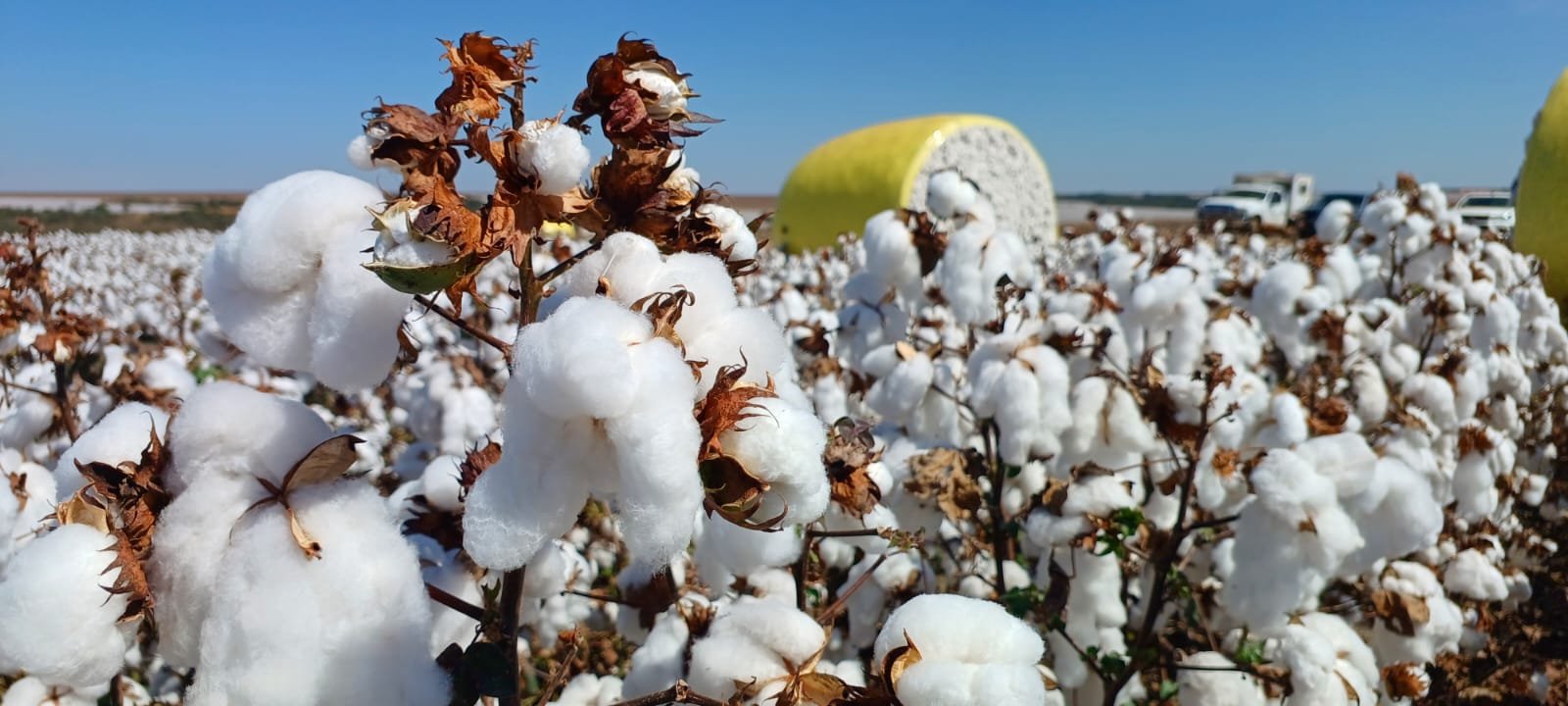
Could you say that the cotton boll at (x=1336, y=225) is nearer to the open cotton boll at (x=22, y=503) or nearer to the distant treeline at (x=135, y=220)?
the open cotton boll at (x=22, y=503)

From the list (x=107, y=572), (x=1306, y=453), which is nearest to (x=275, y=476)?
(x=107, y=572)

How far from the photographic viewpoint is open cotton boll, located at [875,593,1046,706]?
1094 mm

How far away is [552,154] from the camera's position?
1.02 m

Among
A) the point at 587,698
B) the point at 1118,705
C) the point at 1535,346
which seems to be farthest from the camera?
the point at 1535,346

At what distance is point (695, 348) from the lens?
1.05 m

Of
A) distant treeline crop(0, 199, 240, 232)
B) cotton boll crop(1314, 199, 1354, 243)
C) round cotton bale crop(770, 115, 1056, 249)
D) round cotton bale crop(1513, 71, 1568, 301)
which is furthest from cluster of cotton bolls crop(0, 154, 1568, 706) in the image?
distant treeline crop(0, 199, 240, 232)

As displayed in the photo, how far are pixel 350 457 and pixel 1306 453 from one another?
2056 millimetres

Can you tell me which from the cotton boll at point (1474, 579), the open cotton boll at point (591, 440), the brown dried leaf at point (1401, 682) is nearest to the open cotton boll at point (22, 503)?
the open cotton boll at point (591, 440)

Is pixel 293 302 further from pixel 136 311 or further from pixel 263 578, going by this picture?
pixel 136 311

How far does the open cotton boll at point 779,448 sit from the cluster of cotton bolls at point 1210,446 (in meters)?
1.00

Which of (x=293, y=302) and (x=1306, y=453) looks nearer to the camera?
(x=293, y=302)

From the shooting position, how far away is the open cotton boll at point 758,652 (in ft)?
4.76

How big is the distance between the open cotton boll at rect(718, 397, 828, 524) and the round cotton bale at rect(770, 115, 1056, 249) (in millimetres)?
17432

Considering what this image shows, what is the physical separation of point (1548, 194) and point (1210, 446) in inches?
468
